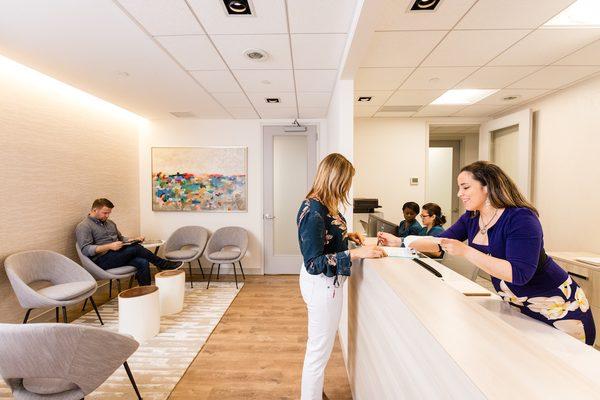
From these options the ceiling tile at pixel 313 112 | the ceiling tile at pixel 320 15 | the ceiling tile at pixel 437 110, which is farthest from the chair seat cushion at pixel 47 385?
A: the ceiling tile at pixel 437 110

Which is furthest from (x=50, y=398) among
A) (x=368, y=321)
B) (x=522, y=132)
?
(x=522, y=132)

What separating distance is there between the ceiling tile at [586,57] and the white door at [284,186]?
3.29 metres

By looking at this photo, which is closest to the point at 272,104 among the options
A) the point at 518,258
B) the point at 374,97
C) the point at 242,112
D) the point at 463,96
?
the point at 242,112

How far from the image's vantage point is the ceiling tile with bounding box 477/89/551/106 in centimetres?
390

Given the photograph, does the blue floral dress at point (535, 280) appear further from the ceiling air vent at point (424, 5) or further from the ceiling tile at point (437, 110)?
the ceiling tile at point (437, 110)

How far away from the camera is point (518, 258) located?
1.36 meters

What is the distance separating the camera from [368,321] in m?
1.65

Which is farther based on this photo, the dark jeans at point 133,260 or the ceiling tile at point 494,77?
the dark jeans at point 133,260

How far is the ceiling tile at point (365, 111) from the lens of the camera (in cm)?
467

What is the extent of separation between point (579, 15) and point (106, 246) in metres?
5.13

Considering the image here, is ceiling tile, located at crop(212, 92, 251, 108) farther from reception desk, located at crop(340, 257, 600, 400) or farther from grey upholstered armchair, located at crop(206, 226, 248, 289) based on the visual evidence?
reception desk, located at crop(340, 257, 600, 400)

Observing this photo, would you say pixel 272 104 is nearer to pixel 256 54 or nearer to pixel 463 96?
pixel 256 54

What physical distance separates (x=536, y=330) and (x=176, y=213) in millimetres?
5132

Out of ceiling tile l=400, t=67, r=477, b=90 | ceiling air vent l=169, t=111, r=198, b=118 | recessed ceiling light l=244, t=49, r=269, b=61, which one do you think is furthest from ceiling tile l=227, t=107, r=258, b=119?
ceiling tile l=400, t=67, r=477, b=90
